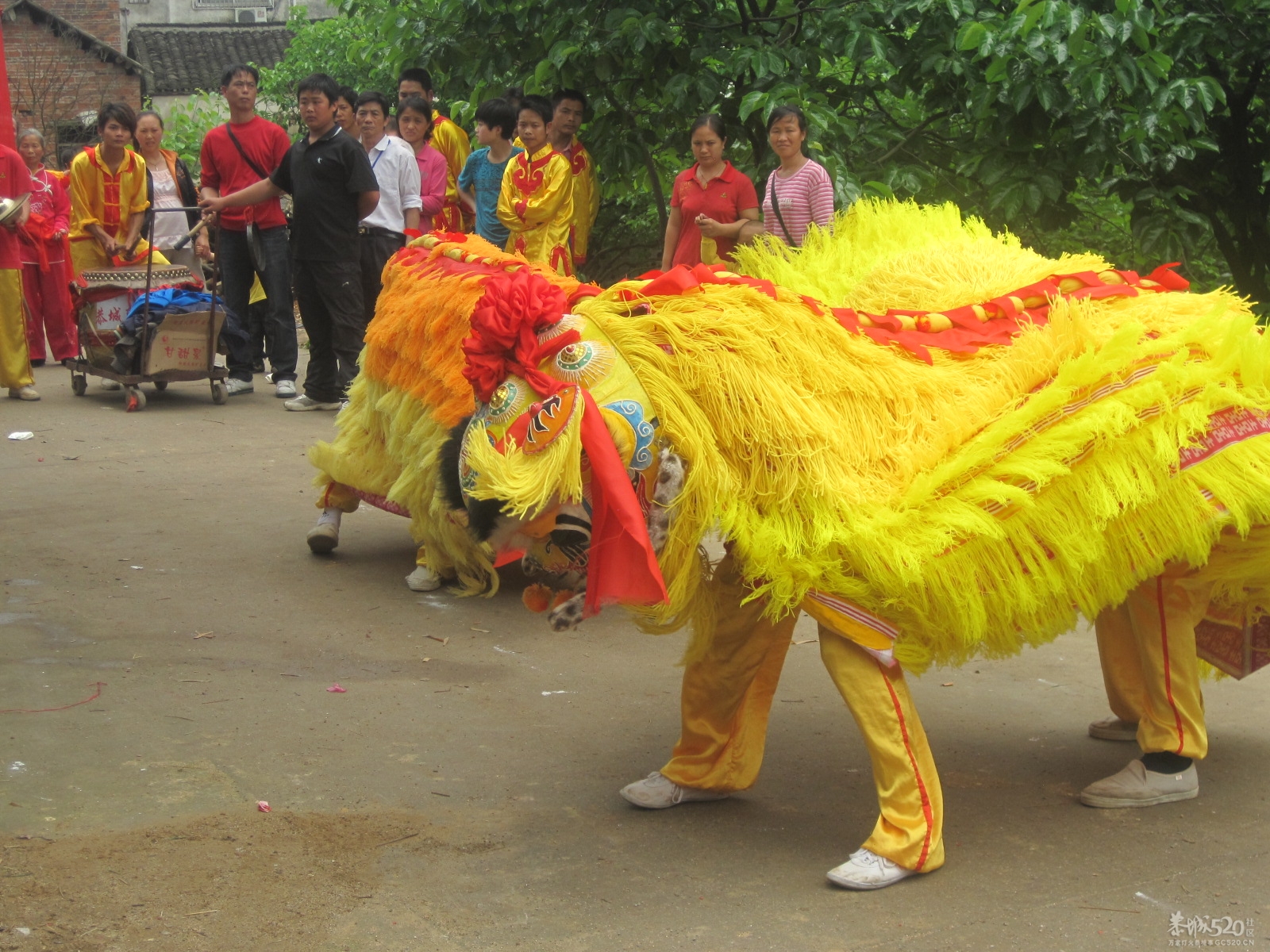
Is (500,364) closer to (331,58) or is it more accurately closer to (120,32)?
(331,58)

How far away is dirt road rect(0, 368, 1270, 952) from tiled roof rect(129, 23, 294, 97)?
2288 centimetres

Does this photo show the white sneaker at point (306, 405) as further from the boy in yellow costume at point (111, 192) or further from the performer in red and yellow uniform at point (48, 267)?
the performer in red and yellow uniform at point (48, 267)

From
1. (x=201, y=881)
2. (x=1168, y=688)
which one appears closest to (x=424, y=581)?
(x=201, y=881)

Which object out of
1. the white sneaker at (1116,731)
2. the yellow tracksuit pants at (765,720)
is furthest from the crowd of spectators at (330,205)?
the yellow tracksuit pants at (765,720)

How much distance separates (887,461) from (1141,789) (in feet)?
3.78

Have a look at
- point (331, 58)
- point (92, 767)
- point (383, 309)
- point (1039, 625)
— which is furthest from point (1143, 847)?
point (331, 58)

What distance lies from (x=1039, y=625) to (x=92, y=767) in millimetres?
2261

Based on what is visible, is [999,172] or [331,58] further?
[331,58]

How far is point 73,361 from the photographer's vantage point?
866 centimetres

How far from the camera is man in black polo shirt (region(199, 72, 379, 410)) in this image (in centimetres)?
723

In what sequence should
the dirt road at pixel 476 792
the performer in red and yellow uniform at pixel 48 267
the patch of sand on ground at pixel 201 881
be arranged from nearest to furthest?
1. the patch of sand on ground at pixel 201 881
2. the dirt road at pixel 476 792
3. the performer in red and yellow uniform at pixel 48 267

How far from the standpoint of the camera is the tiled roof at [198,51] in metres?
25.7

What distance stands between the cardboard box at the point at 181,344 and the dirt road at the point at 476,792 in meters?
3.21

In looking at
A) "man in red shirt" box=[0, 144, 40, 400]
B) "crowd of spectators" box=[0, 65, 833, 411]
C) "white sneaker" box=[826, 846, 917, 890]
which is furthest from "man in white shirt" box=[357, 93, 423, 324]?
"white sneaker" box=[826, 846, 917, 890]
